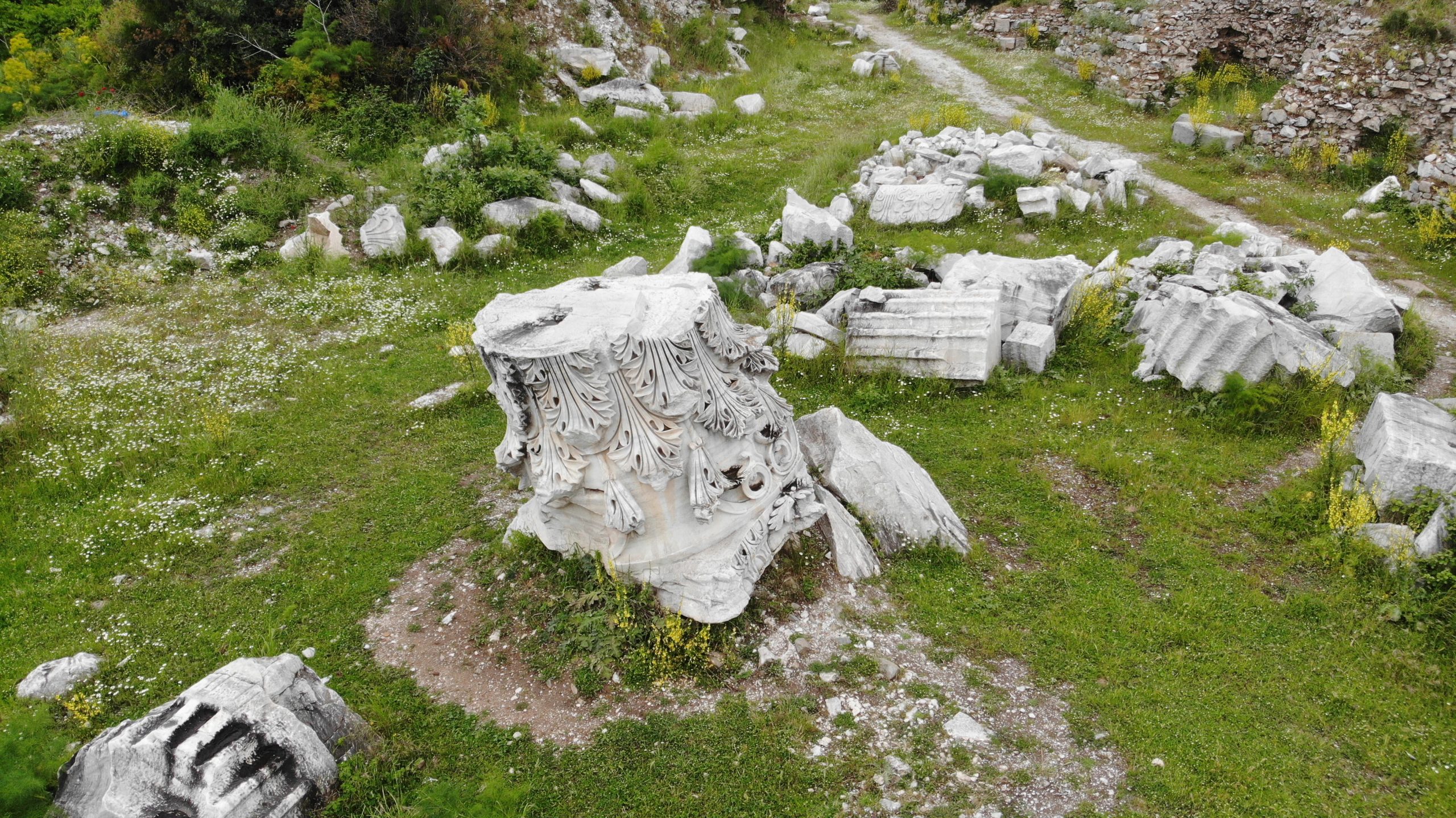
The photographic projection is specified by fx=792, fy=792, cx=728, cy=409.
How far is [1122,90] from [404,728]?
20.4 m

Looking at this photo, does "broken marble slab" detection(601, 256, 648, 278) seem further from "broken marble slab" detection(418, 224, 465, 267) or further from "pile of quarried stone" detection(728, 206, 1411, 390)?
"broken marble slab" detection(418, 224, 465, 267)

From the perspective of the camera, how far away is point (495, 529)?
709 centimetres

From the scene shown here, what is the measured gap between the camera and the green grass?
16.0 ft

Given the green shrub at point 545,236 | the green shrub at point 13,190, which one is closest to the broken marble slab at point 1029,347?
the green shrub at point 545,236

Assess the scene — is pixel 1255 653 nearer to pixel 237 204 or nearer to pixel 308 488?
pixel 308 488

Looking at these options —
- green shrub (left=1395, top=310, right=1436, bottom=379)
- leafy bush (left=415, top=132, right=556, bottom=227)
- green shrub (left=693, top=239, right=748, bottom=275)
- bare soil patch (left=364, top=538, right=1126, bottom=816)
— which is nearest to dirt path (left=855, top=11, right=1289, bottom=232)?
green shrub (left=1395, top=310, right=1436, bottom=379)

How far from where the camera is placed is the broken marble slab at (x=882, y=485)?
6.59 metres

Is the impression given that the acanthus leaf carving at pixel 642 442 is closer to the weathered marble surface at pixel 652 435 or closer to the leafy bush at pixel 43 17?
the weathered marble surface at pixel 652 435

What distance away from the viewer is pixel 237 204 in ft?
42.5

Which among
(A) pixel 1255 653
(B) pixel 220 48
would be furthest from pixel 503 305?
(B) pixel 220 48

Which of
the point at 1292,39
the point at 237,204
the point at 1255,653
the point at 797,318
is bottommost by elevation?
the point at 1255,653

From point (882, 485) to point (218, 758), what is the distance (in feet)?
15.9

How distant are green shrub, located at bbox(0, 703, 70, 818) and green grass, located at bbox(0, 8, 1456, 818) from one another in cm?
9

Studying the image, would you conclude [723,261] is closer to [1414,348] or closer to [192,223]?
[1414,348]
